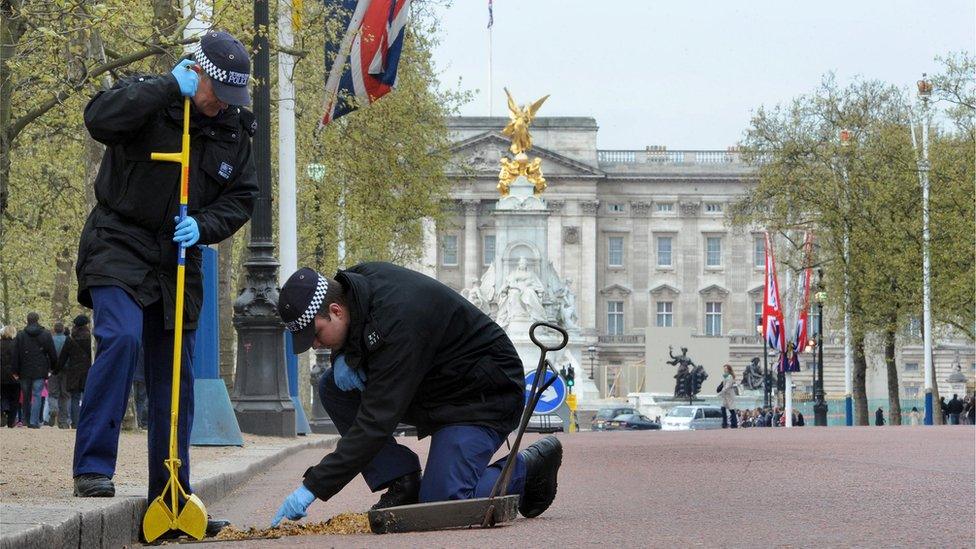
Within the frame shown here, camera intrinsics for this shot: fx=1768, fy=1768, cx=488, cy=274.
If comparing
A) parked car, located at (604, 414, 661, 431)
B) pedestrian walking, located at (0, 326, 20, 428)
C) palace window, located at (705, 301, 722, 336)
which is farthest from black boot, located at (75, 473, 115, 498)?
Result: palace window, located at (705, 301, 722, 336)

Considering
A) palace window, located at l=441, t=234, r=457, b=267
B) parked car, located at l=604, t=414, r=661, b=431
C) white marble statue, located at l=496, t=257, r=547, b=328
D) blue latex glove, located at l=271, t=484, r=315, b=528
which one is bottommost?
parked car, located at l=604, t=414, r=661, b=431

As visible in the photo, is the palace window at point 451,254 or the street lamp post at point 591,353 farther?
the palace window at point 451,254

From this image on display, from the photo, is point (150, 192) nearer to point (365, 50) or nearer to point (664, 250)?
point (365, 50)

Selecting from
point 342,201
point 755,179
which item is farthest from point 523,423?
point 755,179

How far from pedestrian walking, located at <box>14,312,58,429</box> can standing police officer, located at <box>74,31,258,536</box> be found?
18.6 meters

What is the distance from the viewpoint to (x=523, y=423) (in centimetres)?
707

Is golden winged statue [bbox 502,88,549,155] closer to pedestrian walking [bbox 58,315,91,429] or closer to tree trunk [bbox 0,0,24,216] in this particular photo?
pedestrian walking [bbox 58,315,91,429]

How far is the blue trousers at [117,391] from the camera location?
6922 mm

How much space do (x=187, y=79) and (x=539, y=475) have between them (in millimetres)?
2216

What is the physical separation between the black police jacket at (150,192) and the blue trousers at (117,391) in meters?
0.09

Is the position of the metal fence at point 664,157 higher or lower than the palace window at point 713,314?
higher

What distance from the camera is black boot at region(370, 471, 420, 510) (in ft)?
24.0

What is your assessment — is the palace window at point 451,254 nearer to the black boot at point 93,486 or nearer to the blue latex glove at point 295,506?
the black boot at point 93,486

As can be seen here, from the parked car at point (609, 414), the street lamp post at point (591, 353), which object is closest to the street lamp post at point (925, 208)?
the parked car at point (609, 414)
